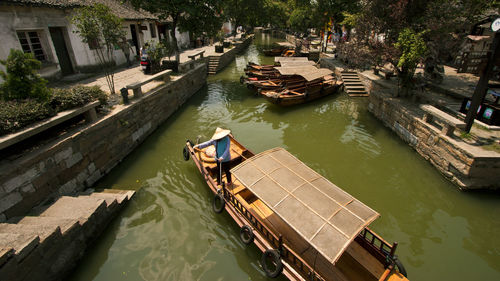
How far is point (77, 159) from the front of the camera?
7.83 metres

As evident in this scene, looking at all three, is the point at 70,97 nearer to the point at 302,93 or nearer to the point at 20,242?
the point at 20,242

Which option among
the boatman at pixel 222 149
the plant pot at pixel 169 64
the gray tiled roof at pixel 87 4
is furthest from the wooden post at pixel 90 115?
the plant pot at pixel 169 64

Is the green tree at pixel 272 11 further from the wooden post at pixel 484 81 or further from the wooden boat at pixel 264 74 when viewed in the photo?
the wooden post at pixel 484 81

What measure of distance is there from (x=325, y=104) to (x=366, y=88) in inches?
163

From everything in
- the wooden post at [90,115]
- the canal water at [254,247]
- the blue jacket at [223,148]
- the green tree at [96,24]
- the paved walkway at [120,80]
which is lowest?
the canal water at [254,247]

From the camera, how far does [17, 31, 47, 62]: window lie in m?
12.2

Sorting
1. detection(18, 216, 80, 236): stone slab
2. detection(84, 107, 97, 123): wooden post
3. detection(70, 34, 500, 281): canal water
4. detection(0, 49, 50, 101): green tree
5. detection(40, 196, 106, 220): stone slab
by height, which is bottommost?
detection(70, 34, 500, 281): canal water

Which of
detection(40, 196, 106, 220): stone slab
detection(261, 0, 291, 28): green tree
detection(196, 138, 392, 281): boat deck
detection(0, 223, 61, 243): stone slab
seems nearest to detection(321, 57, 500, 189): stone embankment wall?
detection(196, 138, 392, 281): boat deck

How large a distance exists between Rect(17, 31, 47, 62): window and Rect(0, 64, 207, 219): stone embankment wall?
705 cm

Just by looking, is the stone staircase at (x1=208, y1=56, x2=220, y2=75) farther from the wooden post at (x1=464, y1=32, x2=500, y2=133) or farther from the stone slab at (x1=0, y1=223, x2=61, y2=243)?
the stone slab at (x1=0, y1=223, x2=61, y2=243)

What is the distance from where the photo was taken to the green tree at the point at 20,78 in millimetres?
6758

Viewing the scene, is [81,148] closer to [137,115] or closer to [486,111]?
[137,115]

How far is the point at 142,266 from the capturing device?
5.92 metres

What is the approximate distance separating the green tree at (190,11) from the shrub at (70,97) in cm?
923
